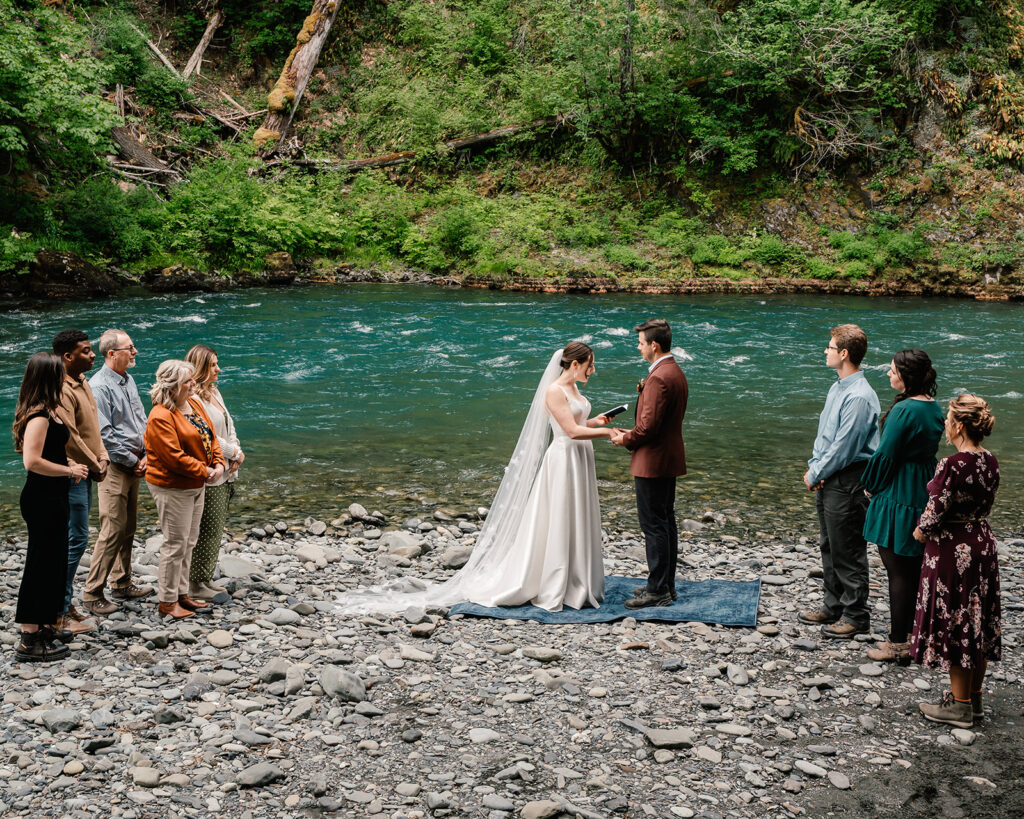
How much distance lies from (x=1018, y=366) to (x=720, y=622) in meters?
13.7

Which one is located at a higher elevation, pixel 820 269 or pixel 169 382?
pixel 820 269

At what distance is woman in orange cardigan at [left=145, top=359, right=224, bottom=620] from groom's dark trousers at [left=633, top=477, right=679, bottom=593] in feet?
10.6

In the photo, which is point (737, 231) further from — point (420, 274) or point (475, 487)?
point (475, 487)

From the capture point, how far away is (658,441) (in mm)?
6473

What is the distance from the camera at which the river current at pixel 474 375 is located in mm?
10555

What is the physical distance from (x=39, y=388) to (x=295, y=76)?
3286 cm

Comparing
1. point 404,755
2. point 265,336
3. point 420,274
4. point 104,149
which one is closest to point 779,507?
point 404,755

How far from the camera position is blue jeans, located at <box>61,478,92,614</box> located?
607cm

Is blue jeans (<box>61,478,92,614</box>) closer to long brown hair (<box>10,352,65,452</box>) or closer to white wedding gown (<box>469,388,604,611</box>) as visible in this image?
long brown hair (<box>10,352,65,452</box>)

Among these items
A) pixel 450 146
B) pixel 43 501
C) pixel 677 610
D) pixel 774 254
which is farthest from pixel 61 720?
Result: pixel 450 146

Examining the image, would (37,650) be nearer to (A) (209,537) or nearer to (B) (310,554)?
(A) (209,537)

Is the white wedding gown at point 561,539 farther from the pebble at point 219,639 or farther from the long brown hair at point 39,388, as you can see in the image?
the long brown hair at point 39,388

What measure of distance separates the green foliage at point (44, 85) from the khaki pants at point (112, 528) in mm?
17267

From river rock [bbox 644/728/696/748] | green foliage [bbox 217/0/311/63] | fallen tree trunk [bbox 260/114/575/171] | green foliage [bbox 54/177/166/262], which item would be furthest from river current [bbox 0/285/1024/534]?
green foliage [bbox 217/0/311/63]
